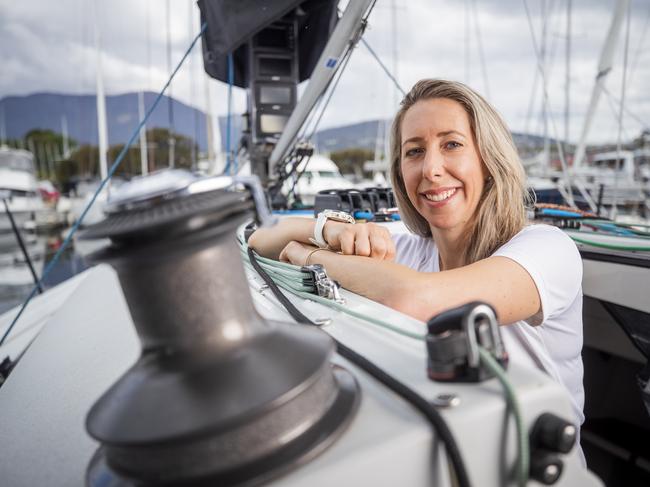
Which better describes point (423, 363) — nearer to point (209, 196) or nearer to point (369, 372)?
point (369, 372)

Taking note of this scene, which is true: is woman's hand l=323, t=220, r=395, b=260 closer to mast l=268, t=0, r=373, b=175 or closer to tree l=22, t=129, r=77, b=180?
mast l=268, t=0, r=373, b=175

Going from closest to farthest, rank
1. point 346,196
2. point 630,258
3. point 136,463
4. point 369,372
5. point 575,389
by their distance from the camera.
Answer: point 136,463 < point 369,372 < point 575,389 < point 630,258 < point 346,196

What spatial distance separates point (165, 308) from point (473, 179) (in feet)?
3.77

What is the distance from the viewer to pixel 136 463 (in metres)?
0.43

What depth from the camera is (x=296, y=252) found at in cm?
146

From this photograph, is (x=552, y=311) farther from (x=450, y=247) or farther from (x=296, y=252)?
(x=296, y=252)

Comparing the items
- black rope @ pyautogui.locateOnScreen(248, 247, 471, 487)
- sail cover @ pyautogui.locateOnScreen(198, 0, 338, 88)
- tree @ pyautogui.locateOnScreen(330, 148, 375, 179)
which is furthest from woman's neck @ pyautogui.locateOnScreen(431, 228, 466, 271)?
tree @ pyautogui.locateOnScreen(330, 148, 375, 179)

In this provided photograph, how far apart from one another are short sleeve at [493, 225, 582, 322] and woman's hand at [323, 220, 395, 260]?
0.99 feet

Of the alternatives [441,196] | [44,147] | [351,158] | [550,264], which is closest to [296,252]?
[441,196]

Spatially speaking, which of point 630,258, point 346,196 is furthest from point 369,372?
point 346,196

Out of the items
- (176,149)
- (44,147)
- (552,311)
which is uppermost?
(44,147)

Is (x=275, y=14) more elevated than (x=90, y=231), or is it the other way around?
(x=275, y=14)

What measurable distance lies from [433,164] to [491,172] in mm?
184

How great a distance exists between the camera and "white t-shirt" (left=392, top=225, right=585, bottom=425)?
3.52 ft
